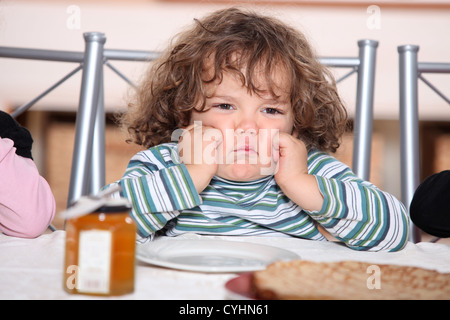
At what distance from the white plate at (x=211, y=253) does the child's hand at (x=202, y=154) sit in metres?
0.20

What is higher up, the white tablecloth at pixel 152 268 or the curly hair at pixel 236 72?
the curly hair at pixel 236 72

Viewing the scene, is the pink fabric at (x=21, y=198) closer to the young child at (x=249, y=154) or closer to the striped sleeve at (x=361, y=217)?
the young child at (x=249, y=154)

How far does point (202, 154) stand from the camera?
948 mm

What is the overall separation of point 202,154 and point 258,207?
19 cm

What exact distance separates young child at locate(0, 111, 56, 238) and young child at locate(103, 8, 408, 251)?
16 centimetres

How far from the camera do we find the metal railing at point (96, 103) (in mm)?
1333

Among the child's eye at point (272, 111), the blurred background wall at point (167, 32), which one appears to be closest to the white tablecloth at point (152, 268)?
the child's eye at point (272, 111)

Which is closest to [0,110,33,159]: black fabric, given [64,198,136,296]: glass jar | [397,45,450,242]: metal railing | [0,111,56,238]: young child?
[0,111,56,238]: young child

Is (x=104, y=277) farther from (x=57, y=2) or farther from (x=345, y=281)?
(x=57, y=2)

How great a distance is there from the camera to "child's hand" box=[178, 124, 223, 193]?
0.93 metres

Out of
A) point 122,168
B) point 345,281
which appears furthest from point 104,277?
point 122,168

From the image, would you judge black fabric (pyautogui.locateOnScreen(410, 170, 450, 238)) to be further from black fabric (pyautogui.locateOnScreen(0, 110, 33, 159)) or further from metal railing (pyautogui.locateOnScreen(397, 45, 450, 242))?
black fabric (pyautogui.locateOnScreen(0, 110, 33, 159))

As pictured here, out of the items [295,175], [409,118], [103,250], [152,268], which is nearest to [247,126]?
[295,175]

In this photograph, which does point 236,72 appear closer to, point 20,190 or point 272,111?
point 272,111
